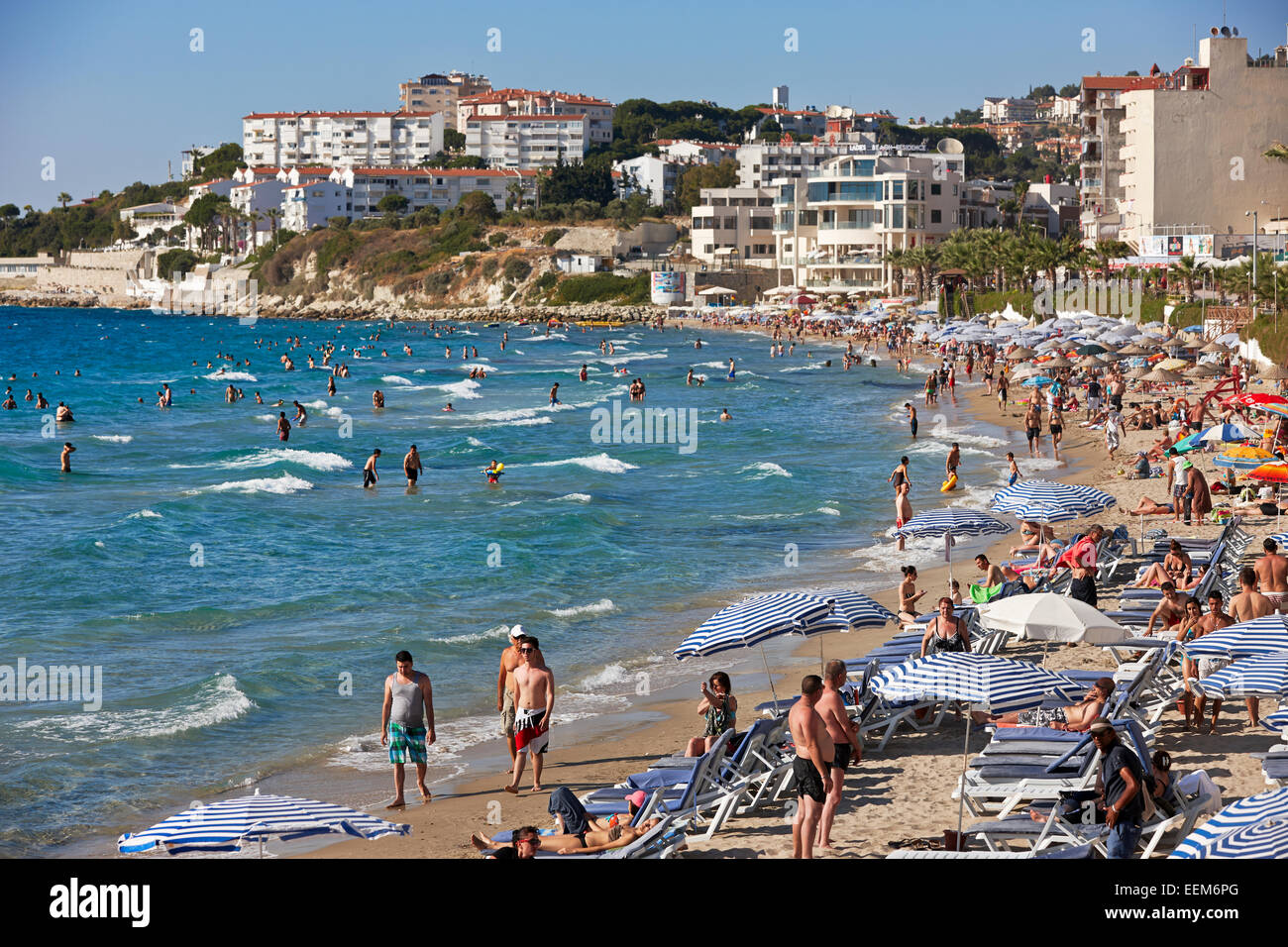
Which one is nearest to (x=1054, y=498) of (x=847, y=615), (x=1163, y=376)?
(x=847, y=615)

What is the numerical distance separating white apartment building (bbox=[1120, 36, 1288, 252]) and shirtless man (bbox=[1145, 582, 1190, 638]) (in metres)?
65.4

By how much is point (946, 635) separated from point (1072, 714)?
6.43ft

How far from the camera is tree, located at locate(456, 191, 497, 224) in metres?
146

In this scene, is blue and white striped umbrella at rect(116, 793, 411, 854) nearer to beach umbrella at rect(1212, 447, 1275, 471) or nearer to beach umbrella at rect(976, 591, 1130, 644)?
beach umbrella at rect(976, 591, 1130, 644)

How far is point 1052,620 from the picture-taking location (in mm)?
12070

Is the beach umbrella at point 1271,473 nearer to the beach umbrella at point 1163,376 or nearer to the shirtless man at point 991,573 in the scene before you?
the shirtless man at point 991,573

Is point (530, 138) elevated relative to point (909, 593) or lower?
elevated

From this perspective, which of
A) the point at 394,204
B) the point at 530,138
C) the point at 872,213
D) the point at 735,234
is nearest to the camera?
the point at 872,213

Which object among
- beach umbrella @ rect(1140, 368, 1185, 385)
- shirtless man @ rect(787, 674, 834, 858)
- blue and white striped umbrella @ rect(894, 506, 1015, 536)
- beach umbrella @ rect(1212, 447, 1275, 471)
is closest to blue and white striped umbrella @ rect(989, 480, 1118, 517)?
blue and white striped umbrella @ rect(894, 506, 1015, 536)

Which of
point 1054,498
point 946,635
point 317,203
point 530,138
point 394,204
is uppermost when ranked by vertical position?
point 530,138

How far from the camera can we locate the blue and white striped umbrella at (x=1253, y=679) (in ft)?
32.1

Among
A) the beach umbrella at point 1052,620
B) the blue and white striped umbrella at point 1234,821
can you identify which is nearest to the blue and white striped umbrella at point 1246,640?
the beach umbrella at point 1052,620

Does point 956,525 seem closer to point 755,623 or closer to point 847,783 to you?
point 755,623

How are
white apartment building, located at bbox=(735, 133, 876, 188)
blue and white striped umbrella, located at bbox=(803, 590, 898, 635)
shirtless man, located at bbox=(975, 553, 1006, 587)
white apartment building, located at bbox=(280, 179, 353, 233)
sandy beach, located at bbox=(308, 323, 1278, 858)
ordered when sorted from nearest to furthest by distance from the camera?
sandy beach, located at bbox=(308, 323, 1278, 858), blue and white striped umbrella, located at bbox=(803, 590, 898, 635), shirtless man, located at bbox=(975, 553, 1006, 587), white apartment building, located at bbox=(735, 133, 876, 188), white apartment building, located at bbox=(280, 179, 353, 233)
